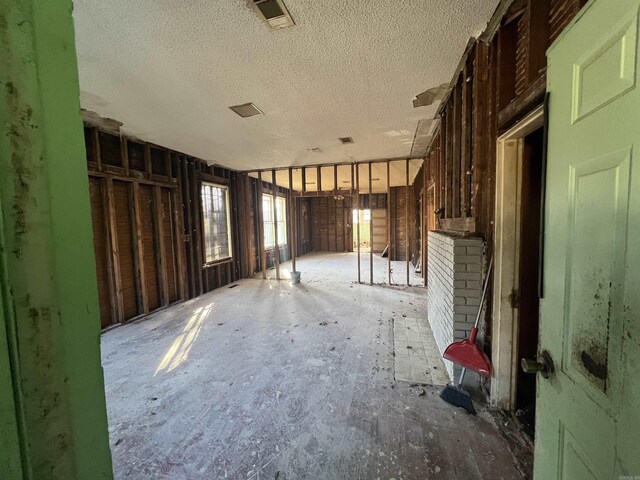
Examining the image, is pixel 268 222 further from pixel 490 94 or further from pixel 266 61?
pixel 490 94

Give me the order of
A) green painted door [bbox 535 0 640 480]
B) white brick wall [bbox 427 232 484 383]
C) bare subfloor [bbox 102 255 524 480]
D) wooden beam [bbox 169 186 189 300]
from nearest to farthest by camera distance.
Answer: green painted door [bbox 535 0 640 480] → bare subfloor [bbox 102 255 524 480] → white brick wall [bbox 427 232 484 383] → wooden beam [bbox 169 186 189 300]

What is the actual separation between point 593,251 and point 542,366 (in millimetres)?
432

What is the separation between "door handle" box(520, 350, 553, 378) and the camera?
87 cm

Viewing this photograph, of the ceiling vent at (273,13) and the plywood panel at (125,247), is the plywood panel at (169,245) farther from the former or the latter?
the ceiling vent at (273,13)

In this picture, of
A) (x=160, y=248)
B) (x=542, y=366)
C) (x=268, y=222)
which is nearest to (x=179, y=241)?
(x=160, y=248)

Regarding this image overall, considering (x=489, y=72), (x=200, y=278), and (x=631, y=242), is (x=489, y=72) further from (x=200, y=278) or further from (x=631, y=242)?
(x=200, y=278)

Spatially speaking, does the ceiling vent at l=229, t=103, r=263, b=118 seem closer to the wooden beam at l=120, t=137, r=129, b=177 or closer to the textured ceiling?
the textured ceiling

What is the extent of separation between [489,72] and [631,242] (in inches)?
74.9

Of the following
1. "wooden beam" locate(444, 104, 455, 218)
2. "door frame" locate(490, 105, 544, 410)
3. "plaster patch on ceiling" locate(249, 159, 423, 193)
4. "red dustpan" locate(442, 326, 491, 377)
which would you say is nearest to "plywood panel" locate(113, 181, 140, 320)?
"plaster patch on ceiling" locate(249, 159, 423, 193)

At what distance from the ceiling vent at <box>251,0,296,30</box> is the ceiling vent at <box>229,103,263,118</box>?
123 centimetres

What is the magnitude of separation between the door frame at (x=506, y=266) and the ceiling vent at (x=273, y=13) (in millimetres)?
1586

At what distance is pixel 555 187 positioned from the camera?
0.85 m

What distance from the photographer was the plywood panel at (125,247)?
3816mm

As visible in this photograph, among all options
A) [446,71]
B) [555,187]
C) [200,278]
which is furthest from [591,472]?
[200,278]
